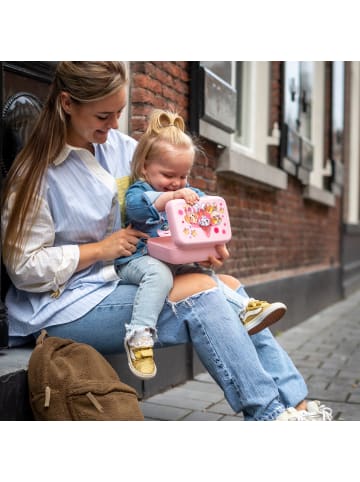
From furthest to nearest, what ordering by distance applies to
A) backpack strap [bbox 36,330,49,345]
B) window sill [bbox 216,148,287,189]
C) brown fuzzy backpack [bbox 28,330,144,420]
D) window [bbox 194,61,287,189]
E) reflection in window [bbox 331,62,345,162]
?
1. reflection in window [bbox 331,62,345,162]
2. window sill [bbox 216,148,287,189]
3. window [bbox 194,61,287,189]
4. backpack strap [bbox 36,330,49,345]
5. brown fuzzy backpack [bbox 28,330,144,420]

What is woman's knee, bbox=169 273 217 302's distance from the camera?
6.77 ft

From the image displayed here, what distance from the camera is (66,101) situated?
2.02m

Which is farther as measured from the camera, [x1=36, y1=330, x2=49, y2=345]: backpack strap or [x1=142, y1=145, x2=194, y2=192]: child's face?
[x1=142, y1=145, x2=194, y2=192]: child's face

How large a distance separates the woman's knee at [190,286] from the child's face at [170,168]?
0.28 meters

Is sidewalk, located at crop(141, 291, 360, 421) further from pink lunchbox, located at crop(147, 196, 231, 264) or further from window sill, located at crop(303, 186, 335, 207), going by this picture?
window sill, located at crop(303, 186, 335, 207)

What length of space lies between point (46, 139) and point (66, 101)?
0.13m

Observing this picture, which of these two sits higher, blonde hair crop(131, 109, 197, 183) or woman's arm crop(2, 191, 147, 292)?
blonde hair crop(131, 109, 197, 183)

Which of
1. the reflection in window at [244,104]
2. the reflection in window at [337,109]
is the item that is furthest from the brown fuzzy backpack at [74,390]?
the reflection in window at [337,109]

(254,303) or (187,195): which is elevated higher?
(187,195)

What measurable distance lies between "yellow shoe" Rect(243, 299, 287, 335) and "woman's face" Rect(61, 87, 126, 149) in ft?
2.26

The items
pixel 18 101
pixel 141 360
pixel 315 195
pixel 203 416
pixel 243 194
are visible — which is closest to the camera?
pixel 141 360

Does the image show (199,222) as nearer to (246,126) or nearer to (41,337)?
(41,337)

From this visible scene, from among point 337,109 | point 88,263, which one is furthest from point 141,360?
point 337,109

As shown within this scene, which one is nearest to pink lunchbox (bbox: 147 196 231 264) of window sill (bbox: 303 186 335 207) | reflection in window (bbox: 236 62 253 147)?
reflection in window (bbox: 236 62 253 147)
